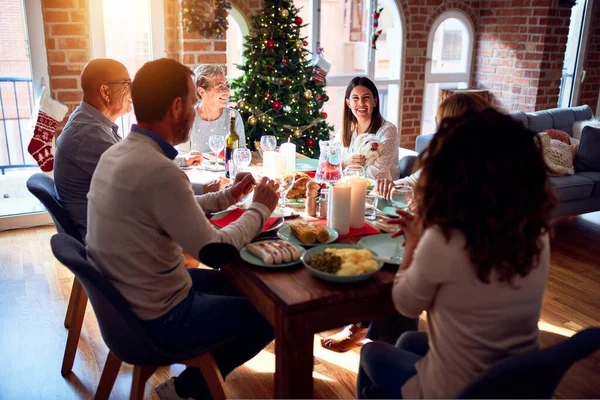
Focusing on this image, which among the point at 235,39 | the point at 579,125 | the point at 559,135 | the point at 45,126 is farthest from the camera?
the point at 235,39

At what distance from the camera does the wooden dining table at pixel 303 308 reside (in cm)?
138

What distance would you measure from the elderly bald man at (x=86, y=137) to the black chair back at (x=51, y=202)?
0.05 m

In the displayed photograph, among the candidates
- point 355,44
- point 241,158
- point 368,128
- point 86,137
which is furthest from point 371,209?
point 355,44

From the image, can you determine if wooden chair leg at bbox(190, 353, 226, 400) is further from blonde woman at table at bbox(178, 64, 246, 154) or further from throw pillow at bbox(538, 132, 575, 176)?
throw pillow at bbox(538, 132, 575, 176)

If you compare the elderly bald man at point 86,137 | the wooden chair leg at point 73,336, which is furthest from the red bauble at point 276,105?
the wooden chair leg at point 73,336

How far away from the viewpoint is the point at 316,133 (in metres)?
4.46

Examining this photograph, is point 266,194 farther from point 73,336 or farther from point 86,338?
point 86,338

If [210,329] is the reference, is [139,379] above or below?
below

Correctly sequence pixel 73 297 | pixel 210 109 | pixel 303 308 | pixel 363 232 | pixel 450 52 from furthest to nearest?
pixel 450 52
pixel 210 109
pixel 73 297
pixel 363 232
pixel 303 308

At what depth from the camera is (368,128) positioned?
9.88 feet

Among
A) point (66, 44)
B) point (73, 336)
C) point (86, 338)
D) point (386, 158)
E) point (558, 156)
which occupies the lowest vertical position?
point (86, 338)

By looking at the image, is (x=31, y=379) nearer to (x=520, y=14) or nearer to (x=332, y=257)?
(x=332, y=257)

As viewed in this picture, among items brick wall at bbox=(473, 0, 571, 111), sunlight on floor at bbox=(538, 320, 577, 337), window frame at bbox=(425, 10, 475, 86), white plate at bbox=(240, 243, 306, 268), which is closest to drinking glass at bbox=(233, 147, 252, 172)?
white plate at bbox=(240, 243, 306, 268)

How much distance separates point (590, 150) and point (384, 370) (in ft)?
11.7
